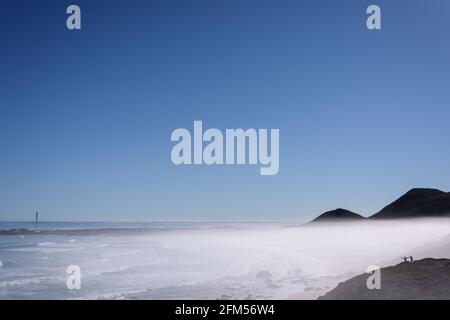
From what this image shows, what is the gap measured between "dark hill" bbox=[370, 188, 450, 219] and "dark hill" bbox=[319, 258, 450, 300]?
319 feet

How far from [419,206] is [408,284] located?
385 feet

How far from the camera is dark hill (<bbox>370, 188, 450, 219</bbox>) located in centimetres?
11675

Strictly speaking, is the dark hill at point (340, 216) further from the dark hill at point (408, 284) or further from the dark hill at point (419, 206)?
the dark hill at point (408, 284)

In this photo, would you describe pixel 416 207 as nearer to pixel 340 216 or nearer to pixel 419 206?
pixel 419 206

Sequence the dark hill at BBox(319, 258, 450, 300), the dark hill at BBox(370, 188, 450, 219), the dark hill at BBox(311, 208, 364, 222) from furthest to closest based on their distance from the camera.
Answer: the dark hill at BBox(311, 208, 364, 222), the dark hill at BBox(370, 188, 450, 219), the dark hill at BBox(319, 258, 450, 300)

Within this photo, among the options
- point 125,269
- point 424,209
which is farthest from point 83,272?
point 424,209

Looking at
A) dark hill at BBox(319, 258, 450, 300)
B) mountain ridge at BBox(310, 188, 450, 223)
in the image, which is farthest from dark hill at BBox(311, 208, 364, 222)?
dark hill at BBox(319, 258, 450, 300)

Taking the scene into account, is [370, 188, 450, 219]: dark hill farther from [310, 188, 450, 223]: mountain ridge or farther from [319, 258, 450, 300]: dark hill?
[319, 258, 450, 300]: dark hill

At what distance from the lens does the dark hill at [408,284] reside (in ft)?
60.7

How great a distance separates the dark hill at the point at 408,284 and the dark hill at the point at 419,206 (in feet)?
319
